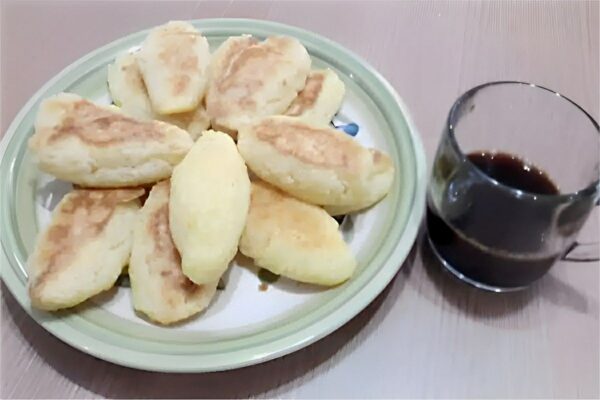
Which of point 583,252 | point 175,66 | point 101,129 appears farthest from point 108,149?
point 583,252

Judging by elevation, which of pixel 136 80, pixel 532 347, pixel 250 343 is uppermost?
pixel 136 80

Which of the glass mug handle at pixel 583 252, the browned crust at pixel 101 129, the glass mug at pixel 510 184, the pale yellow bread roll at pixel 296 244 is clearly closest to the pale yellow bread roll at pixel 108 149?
the browned crust at pixel 101 129

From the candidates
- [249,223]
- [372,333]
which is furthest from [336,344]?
[249,223]

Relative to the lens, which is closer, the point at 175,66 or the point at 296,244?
the point at 296,244

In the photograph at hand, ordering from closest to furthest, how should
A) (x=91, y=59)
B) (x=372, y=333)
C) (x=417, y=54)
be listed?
(x=372, y=333) → (x=91, y=59) → (x=417, y=54)

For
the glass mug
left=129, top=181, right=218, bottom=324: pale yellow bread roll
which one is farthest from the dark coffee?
left=129, top=181, right=218, bottom=324: pale yellow bread roll

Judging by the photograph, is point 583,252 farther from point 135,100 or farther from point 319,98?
point 135,100

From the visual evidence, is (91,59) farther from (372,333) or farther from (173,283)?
(372,333)
